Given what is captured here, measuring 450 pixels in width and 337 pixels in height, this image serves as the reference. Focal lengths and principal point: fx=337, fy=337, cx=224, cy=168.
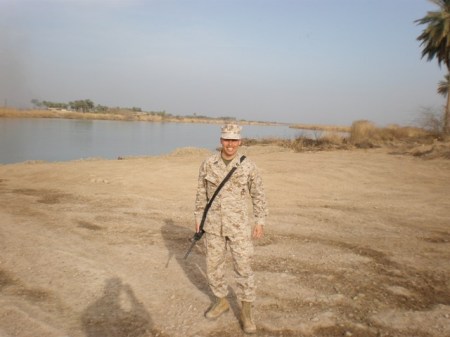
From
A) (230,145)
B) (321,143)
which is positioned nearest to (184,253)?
(230,145)

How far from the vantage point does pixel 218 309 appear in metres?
2.91

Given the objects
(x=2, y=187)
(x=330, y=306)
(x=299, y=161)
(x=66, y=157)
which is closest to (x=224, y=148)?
(x=330, y=306)

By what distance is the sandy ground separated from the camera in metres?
2.80

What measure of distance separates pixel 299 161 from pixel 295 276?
807cm

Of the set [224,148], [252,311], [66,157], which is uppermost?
[224,148]

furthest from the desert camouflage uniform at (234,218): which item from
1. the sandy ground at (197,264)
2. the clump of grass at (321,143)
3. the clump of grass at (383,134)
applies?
the clump of grass at (383,134)

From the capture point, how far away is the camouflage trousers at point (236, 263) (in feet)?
9.06

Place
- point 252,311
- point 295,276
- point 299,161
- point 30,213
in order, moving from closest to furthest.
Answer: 1. point 252,311
2. point 295,276
3. point 30,213
4. point 299,161

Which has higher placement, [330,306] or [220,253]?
[220,253]

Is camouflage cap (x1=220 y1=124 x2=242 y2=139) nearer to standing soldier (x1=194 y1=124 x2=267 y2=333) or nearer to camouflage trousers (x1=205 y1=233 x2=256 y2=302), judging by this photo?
standing soldier (x1=194 y1=124 x2=267 y2=333)

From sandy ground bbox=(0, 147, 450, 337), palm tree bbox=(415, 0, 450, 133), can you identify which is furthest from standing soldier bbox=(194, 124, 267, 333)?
palm tree bbox=(415, 0, 450, 133)

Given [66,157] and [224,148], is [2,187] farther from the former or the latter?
[66,157]

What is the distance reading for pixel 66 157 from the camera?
1600cm

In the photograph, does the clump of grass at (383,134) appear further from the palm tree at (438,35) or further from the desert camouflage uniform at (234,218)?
the desert camouflage uniform at (234,218)
